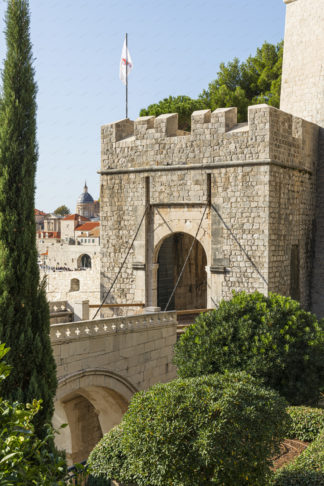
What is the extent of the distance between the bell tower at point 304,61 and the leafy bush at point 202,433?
41.4 feet

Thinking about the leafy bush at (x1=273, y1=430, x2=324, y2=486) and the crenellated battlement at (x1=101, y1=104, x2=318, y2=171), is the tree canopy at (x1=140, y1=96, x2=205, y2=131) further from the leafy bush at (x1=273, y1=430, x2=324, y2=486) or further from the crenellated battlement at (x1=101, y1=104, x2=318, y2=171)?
the leafy bush at (x1=273, y1=430, x2=324, y2=486)

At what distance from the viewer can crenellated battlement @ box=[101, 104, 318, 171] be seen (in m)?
15.9

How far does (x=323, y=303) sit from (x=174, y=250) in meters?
5.41

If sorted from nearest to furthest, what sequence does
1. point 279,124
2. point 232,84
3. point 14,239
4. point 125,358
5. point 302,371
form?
1. point 14,239
2. point 302,371
3. point 125,358
4. point 279,124
5. point 232,84

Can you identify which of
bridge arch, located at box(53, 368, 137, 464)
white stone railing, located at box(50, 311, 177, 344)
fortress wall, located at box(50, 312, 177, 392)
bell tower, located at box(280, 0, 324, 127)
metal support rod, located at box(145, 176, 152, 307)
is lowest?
bridge arch, located at box(53, 368, 137, 464)

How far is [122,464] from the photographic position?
8.98 meters

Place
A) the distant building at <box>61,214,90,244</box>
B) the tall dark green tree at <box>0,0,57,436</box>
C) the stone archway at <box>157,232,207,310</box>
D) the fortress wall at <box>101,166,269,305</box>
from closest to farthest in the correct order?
1. the tall dark green tree at <box>0,0,57,436</box>
2. the fortress wall at <box>101,166,269,305</box>
3. the stone archway at <box>157,232,207,310</box>
4. the distant building at <box>61,214,90,244</box>

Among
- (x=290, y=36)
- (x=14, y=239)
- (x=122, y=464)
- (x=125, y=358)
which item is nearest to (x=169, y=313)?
(x=125, y=358)

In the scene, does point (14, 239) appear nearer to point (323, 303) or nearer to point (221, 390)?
point (221, 390)

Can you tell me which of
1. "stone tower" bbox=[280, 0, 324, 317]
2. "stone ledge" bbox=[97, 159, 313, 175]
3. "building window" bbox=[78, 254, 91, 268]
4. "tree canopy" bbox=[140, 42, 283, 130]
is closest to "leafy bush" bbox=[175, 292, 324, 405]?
"stone ledge" bbox=[97, 159, 313, 175]

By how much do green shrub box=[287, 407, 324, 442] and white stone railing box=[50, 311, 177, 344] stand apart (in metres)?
5.12

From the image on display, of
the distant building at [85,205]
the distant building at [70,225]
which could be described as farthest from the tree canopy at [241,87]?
the distant building at [85,205]

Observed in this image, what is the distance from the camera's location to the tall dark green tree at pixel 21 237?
8.22 m

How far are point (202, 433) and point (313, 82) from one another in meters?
14.2
